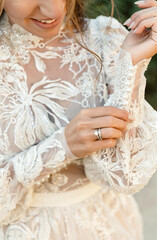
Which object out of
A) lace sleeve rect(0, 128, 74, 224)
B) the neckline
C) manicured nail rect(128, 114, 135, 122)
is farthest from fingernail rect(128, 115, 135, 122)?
the neckline

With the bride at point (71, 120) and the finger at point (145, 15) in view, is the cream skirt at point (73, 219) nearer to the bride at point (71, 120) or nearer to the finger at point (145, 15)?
the bride at point (71, 120)

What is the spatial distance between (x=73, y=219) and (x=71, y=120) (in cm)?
45

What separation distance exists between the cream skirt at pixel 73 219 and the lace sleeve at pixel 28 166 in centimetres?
12

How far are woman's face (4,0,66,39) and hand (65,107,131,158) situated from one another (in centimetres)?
34

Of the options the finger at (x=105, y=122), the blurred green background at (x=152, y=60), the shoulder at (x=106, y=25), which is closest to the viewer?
the finger at (x=105, y=122)

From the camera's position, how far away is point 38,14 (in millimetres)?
1447

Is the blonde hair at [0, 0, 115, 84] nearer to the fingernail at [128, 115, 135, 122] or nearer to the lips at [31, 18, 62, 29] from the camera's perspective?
the lips at [31, 18, 62, 29]

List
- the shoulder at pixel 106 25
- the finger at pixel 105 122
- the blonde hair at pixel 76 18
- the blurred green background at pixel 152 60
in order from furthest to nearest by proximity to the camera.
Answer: the blurred green background at pixel 152 60 < the shoulder at pixel 106 25 < the blonde hair at pixel 76 18 < the finger at pixel 105 122

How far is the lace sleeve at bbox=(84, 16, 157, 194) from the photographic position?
1438 millimetres

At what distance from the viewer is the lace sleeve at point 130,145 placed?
4.72ft

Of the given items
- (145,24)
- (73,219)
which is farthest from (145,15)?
(73,219)

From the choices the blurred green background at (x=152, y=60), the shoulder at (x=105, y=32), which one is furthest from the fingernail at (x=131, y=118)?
the blurred green background at (x=152, y=60)

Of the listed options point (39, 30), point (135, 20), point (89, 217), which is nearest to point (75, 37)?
point (39, 30)

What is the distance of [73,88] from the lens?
63.2 inches
